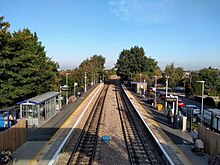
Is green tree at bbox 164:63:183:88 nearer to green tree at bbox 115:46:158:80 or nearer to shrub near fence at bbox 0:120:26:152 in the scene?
green tree at bbox 115:46:158:80

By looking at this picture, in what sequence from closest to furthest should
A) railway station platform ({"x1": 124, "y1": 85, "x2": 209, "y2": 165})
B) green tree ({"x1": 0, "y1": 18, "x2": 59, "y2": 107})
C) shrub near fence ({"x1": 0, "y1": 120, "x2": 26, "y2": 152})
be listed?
1. shrub near fence ({"x1": 0, "y1": 120, "x2": 26, "y2": 152})
2. railway station platform ({"x1": 124, "y1": 85, "x2": 209, "y2": 165})
3. green tree ({"x1": 0, "y1": 18, "x2": 59, "y2": 107})

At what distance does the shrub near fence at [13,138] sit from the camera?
42.0 ft

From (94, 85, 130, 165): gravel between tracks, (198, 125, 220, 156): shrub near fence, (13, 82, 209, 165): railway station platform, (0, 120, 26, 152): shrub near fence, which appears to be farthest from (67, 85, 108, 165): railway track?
(198, 125, 220, 156): shrub near fence

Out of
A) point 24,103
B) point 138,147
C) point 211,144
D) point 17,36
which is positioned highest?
point 17,36

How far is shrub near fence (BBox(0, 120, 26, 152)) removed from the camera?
42.0 ft

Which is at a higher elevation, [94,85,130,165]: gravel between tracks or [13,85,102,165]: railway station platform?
[13,85,102,165]: railway station platform

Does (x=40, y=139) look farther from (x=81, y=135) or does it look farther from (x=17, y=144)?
(x=81, y=135)

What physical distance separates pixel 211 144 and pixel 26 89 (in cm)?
1733

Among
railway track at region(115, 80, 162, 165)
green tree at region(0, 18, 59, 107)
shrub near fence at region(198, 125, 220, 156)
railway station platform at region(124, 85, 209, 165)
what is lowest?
railway track at region(115, 80, 162, 165)

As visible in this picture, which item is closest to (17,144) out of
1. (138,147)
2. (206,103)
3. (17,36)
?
(138,147)

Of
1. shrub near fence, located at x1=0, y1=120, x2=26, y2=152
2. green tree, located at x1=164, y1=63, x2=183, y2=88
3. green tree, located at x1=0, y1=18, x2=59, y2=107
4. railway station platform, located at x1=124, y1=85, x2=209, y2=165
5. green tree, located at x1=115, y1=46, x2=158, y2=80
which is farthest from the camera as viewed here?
green tree, located at x1=115, y1=46, x2=158, y2=80

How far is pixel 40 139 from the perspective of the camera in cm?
1656

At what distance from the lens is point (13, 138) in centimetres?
1412

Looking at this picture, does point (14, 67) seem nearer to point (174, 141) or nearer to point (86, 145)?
point (86, 145)
